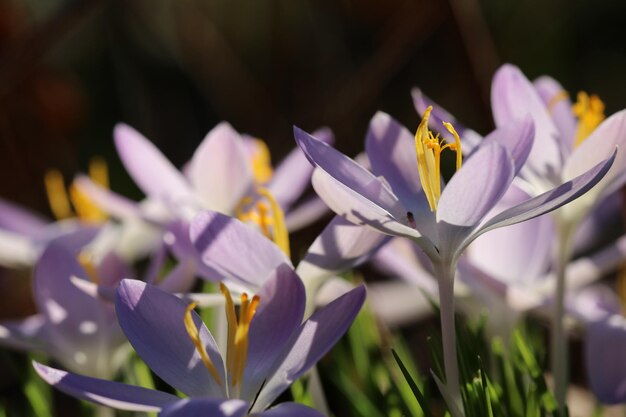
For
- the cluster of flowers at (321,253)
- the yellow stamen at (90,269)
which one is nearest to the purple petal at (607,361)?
the cluster of flowers at (321,253)

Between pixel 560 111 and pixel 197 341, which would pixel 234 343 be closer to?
pixel 197 341

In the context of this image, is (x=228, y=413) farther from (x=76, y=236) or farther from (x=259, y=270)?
(x=76, y=236)

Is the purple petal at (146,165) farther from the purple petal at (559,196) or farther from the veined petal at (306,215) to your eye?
the purple petal at (559,196)

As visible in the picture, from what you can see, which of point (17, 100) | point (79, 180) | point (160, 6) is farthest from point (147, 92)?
point (79, 180)

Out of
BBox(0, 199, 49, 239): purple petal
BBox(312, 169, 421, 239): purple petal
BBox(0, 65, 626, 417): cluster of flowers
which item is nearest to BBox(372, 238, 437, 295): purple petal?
BBox(0, 65, 626, 417): cluster of flowers

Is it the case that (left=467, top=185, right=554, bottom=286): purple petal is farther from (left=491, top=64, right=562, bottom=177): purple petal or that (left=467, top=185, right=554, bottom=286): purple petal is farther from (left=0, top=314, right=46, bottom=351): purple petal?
(left=0, top=314, right=46, bottom=351): purple petal

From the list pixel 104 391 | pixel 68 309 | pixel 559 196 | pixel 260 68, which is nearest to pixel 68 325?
pixel 68 309
